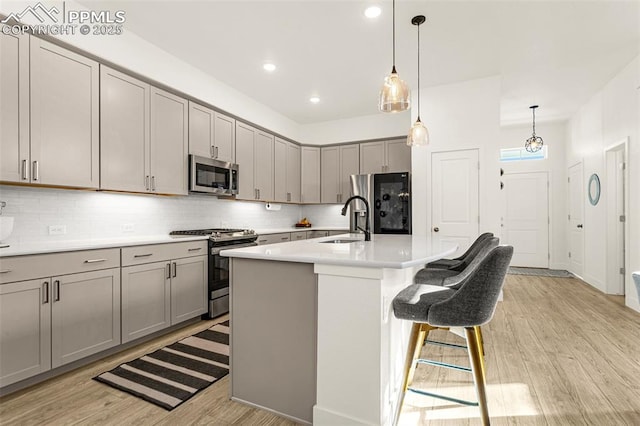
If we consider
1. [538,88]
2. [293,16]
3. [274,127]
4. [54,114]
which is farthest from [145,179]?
[538,88]

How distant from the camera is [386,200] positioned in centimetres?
500

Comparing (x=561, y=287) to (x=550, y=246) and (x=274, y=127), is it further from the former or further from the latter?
(x=274, y=127)

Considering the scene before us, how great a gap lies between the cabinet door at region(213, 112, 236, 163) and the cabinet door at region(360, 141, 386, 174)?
2290mm

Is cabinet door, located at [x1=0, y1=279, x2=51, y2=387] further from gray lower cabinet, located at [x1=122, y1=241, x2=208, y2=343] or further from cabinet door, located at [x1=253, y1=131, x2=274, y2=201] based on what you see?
cabinet door, located at [x1=253, y1=131, x2=274, y2=201]

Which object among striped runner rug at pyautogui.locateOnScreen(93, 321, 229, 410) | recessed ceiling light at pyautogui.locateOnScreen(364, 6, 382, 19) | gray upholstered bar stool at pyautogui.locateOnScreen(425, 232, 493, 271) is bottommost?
striped runner rug at pyautogui.locateOnScreen(93, 321, 229, 410)

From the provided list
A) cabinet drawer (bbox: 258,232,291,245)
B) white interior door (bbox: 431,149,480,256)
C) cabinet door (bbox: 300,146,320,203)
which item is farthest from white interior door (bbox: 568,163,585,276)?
cabinet drawer (bbox: 258,232,291,245)

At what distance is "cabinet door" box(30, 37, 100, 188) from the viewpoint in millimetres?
2387

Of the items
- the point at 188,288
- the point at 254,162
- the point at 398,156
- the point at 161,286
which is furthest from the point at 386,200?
the point at 161,286

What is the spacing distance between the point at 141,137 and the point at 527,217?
7.24 meters

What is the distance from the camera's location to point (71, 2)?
2.70 meters

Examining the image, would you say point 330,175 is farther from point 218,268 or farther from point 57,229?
point 57,229

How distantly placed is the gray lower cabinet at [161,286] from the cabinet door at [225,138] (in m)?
1.26

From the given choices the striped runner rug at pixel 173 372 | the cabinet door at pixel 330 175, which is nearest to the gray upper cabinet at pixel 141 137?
the striped runner rug at pixel 173 372

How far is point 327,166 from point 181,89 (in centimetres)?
294
